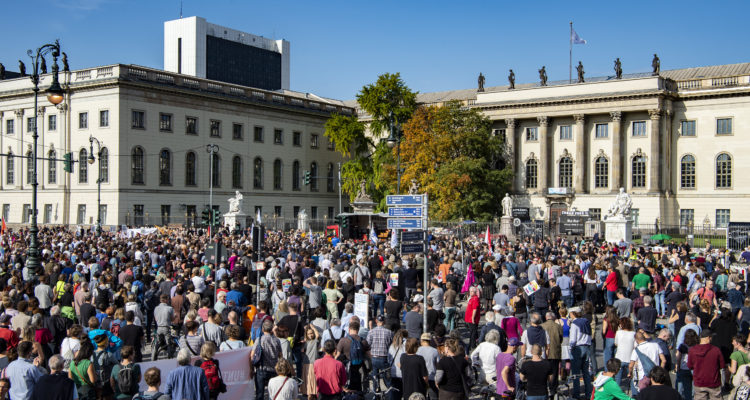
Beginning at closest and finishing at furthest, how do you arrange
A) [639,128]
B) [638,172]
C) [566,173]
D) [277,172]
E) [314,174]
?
[639,128], [638,172], [566,173], [277,172], [314,174]

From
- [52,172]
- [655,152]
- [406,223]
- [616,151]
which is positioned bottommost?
[406,223]

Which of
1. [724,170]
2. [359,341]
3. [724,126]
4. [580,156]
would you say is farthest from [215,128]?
[359,341]

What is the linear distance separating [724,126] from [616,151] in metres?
8.78

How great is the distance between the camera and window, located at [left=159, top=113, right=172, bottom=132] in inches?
2263

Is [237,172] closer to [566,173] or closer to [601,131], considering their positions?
[566,173]

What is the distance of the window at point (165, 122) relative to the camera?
57.5 metres

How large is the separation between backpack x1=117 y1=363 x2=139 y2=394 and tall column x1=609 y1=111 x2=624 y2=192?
57109 millimetres

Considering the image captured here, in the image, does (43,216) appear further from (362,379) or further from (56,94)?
(362,379)

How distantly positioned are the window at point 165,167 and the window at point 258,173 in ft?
30.0

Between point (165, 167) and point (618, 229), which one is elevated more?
point (165, 167)

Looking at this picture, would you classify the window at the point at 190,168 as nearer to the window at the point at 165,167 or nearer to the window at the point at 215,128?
the window at the point at 165,167

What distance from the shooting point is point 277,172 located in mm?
67875

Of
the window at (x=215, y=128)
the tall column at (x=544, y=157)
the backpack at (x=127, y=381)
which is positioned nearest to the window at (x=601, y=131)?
the tall column at (x=544, y=157)

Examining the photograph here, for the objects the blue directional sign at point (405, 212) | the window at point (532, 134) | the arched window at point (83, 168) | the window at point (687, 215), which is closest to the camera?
the blue directional sign at point (405, 212)
